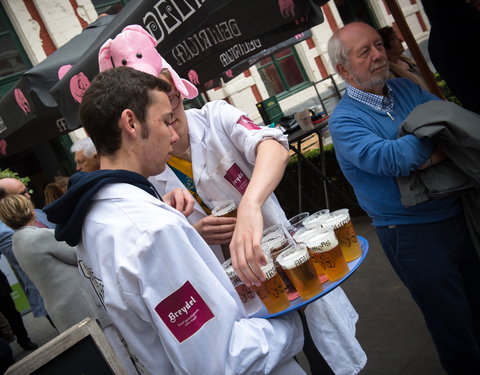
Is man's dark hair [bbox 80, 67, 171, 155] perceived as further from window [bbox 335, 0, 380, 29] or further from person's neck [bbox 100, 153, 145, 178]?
window [bbox 335, 0, 380, 29]

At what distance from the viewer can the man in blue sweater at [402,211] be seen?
2186 millimetres

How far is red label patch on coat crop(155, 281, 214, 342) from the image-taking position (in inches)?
Result: 49.2

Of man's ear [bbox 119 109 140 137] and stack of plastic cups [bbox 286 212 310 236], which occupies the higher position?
man's ear [bbox 119 109 140 137]

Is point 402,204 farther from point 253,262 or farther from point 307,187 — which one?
point 307,187

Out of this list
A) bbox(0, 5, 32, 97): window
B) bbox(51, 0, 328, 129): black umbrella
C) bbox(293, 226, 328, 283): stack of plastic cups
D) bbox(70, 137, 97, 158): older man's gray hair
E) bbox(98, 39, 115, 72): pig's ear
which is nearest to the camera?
bbox(293, 226, 328, 283): stack of plastic cups

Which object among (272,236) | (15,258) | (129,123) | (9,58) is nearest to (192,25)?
(129,123)

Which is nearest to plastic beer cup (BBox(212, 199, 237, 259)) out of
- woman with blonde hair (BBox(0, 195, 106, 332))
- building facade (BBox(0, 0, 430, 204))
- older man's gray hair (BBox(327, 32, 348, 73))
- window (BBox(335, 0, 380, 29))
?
older man's gray hair (BBox(327, 32, 348, 73))

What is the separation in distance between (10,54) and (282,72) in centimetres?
930

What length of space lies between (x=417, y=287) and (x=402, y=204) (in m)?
0.45

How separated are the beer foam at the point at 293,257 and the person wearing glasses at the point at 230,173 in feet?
0.60

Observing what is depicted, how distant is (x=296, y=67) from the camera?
56.7ft

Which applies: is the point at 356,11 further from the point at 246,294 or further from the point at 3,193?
the point at 246,294

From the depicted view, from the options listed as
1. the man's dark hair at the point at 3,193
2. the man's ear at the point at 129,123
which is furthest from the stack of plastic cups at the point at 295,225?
the man's dark hair at the point at 3,193

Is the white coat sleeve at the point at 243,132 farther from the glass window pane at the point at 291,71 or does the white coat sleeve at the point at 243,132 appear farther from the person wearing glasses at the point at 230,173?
the glass window pane at the point at 291,71
